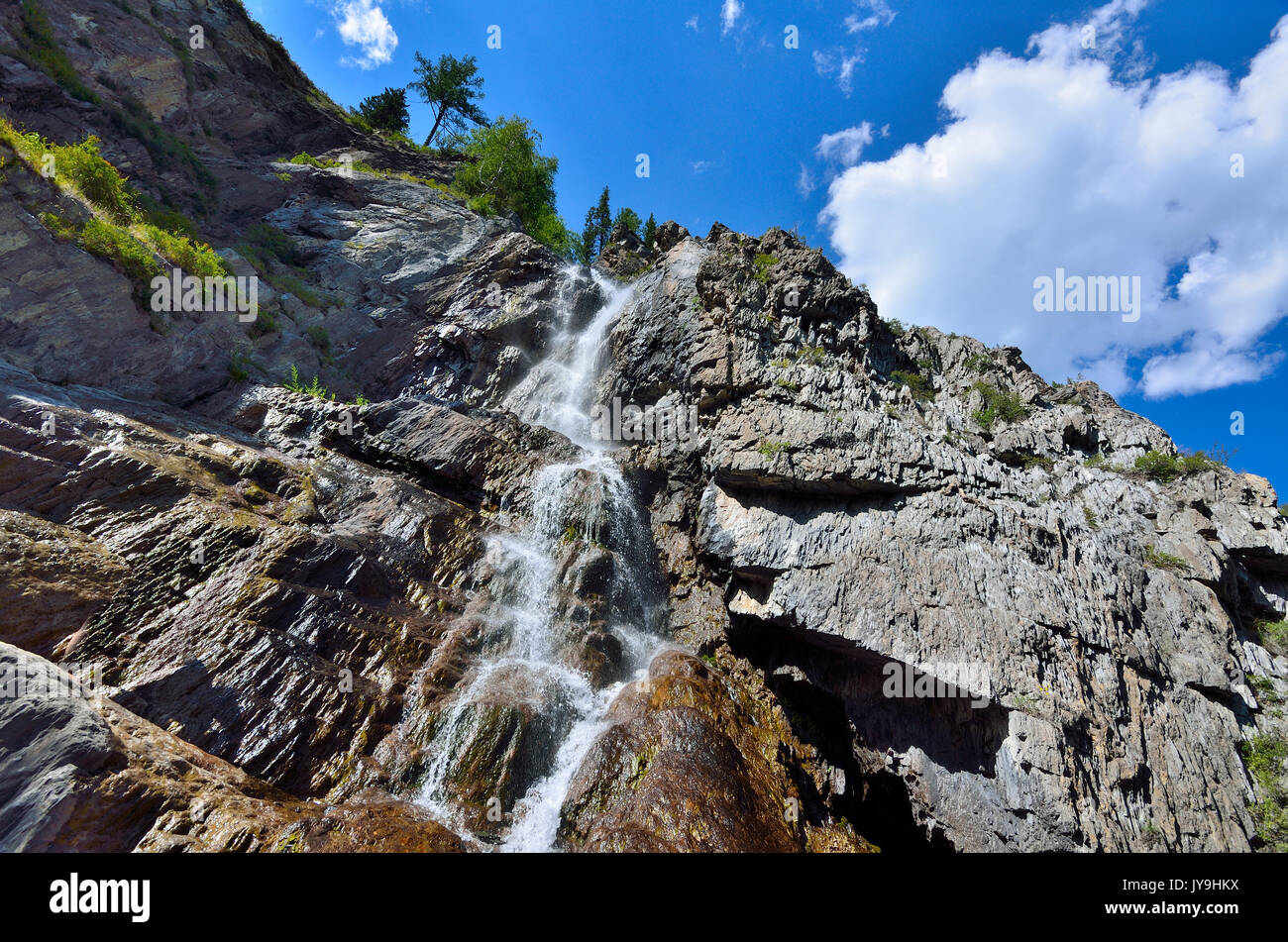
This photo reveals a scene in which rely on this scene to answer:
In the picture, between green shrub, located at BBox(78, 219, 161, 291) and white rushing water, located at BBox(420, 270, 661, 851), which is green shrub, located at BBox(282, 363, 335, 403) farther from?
white rushing water, located at BBox(420, 270, 661, 851)

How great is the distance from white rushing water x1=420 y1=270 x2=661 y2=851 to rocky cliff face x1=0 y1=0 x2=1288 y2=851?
10 cm

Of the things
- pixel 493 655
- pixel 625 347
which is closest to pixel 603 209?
pixel 625 347

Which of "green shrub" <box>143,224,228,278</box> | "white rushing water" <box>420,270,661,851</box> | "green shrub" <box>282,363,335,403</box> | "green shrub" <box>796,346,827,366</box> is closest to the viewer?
"white rushing water" <box>420,270,661,851</box>

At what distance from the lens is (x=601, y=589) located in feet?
48.1

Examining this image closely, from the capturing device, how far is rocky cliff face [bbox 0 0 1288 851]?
27.4 feet

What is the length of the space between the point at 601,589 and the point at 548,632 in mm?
2145

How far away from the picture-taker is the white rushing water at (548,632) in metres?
9.45

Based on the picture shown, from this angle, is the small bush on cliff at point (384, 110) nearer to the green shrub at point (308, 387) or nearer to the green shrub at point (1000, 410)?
the green shrub at point (308, 387)

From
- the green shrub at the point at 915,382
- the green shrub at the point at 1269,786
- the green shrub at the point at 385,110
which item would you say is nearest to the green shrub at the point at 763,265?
the green shrub at the point at 915,382

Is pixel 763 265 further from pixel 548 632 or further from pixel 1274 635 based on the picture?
pixel 1274 635

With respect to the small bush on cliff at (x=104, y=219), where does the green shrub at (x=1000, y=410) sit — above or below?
below

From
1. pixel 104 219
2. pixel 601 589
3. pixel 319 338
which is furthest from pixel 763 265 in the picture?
pixel 104 219

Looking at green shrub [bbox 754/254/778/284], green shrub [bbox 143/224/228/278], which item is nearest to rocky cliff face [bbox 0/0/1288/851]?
green shrub [bbox 754/254/778/284]

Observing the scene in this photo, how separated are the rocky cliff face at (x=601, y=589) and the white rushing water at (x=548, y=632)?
0.32 ft
